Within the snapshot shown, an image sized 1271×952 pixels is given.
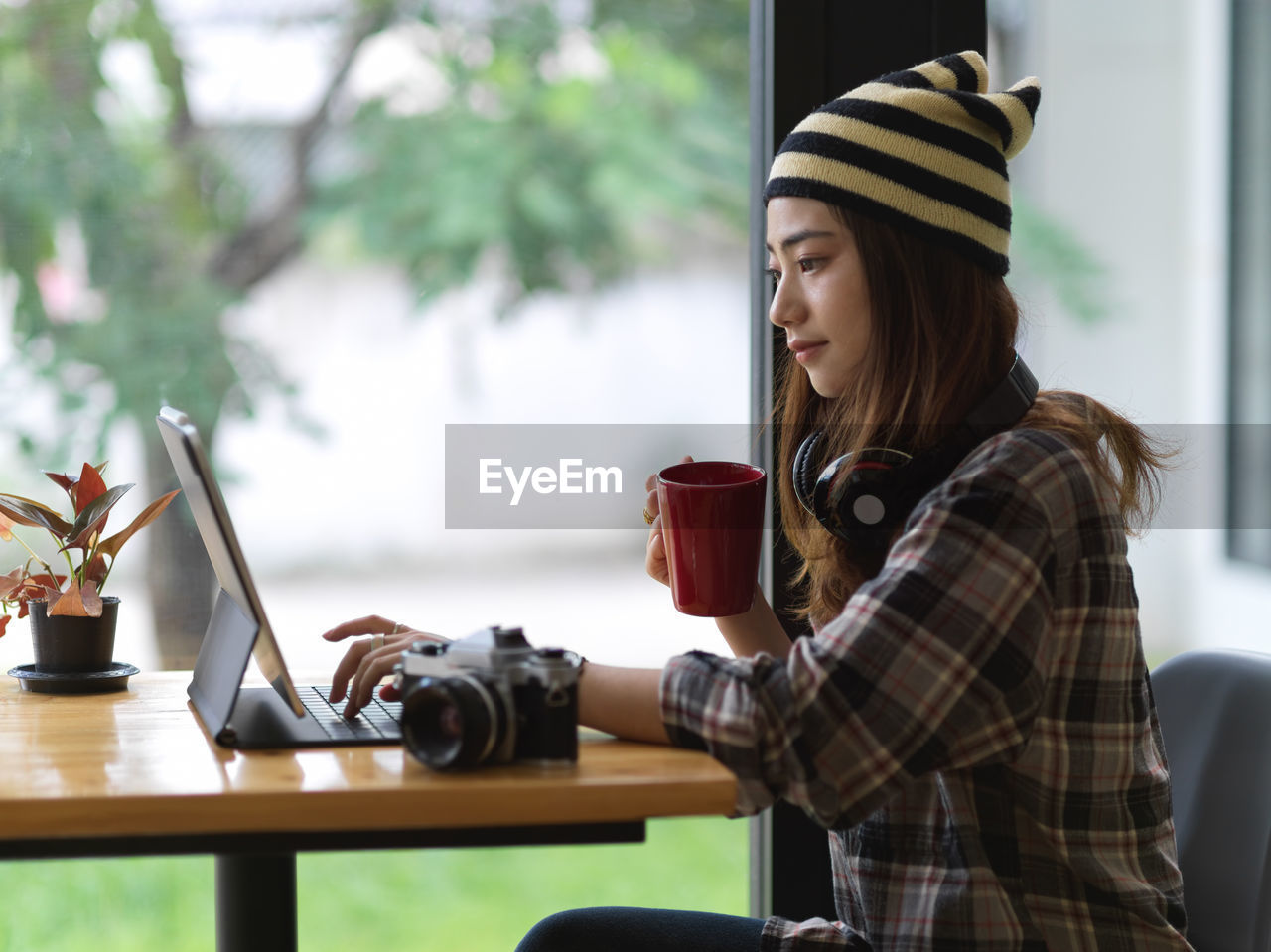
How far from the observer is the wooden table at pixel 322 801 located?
89cm

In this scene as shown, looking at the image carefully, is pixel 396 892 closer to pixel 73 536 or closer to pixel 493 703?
pixel 73 536

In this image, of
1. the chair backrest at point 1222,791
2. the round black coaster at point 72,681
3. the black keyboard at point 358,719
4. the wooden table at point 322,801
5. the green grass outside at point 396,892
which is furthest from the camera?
the green grass outside at point 396,892

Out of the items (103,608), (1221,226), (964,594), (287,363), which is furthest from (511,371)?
(1221,226)

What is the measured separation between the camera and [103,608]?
139 cm

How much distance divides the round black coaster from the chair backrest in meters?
1.20

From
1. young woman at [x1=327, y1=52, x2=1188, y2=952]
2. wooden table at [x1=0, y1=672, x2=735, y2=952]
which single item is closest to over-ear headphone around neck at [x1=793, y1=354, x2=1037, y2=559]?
young woman at [x1=327, y1=52, x2=1188, y2=952]

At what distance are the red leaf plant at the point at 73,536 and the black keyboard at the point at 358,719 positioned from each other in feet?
1.04

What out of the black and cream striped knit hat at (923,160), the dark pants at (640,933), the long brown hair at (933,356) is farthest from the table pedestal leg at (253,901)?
the black and cream striped knit hat at (923,160)

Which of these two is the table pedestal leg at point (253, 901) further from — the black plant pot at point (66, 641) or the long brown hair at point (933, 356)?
the long brown hair at point (933, 356)

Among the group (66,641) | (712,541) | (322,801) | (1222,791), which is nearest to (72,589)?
(66,641)

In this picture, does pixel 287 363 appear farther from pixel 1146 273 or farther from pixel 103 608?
pixel 1146 273

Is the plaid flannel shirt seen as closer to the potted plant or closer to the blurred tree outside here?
the potted plant

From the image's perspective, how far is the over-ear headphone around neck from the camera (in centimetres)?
113

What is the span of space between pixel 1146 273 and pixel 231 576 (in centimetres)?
139
